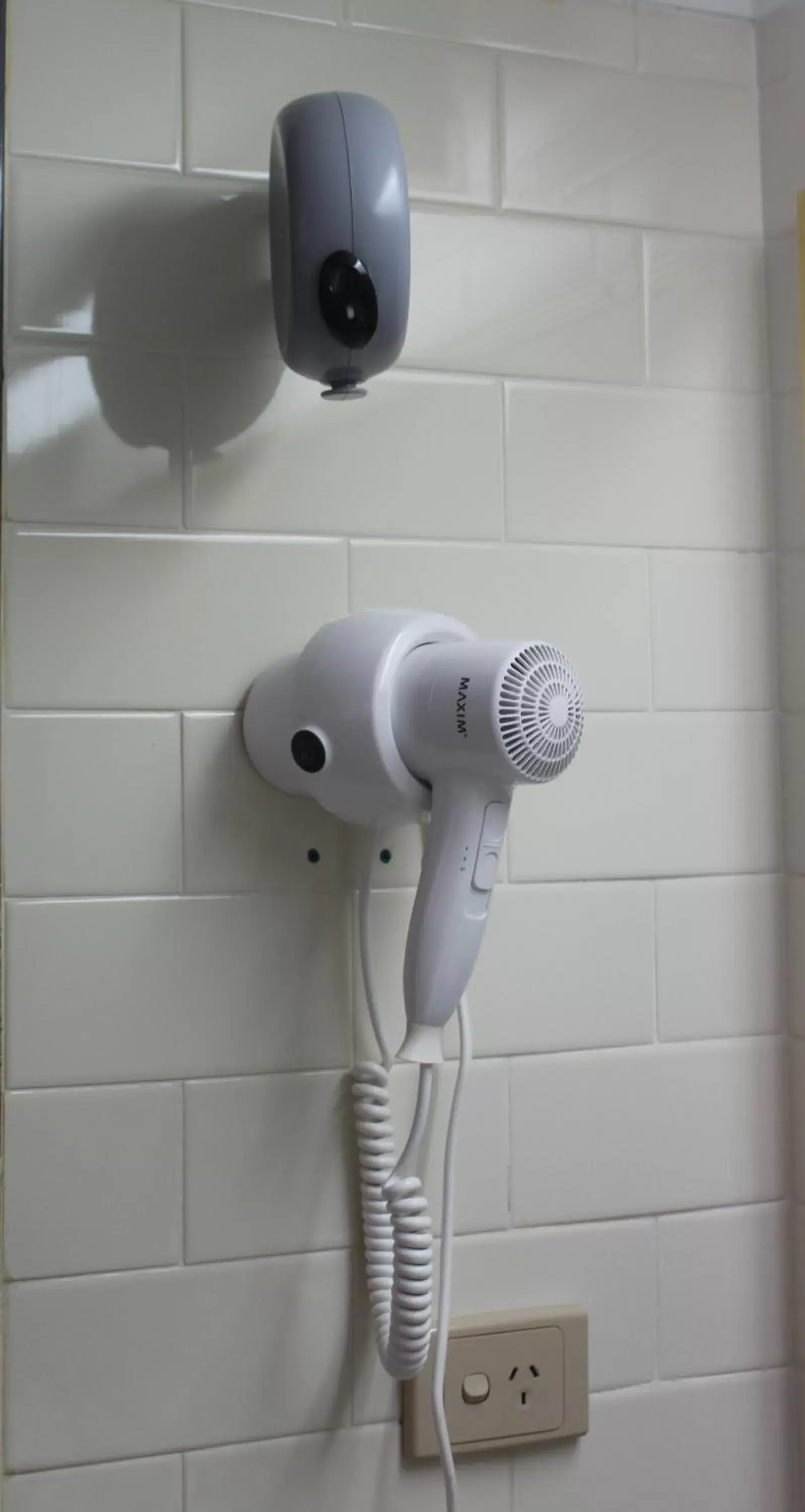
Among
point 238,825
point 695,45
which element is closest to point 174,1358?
point 238,825

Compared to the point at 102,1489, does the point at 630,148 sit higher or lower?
higher

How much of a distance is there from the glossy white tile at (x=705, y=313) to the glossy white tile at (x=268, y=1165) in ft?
1.88

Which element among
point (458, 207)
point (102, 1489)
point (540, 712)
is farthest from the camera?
point (458, 207)

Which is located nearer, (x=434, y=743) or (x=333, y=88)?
(x=434, y=743)

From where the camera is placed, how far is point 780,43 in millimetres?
1032

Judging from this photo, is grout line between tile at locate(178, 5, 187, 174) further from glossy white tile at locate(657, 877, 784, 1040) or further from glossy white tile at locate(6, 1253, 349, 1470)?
glossy white tile at locate(6, 1253, 349, 1470)

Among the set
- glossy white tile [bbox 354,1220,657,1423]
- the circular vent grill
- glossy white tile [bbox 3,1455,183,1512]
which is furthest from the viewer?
glossy white tile [bbox 354,1220,657,1423]

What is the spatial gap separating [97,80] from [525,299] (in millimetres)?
318

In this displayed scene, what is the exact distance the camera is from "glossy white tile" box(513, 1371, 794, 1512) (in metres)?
0.96

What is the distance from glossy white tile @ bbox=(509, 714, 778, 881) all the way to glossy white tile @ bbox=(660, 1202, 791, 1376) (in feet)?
0.84

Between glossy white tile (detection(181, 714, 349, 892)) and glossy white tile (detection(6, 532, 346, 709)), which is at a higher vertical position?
glossy white tile (detection(6, 532, 346, 709))

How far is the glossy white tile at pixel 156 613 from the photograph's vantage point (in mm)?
862

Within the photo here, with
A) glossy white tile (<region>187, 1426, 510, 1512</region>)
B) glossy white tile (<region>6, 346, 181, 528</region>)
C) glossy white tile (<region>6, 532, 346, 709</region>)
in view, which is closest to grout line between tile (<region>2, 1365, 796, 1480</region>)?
glossy white tile (<region>187, 1426, 510, 1512</region>)

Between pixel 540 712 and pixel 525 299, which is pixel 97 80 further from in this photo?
pixel 540 712
